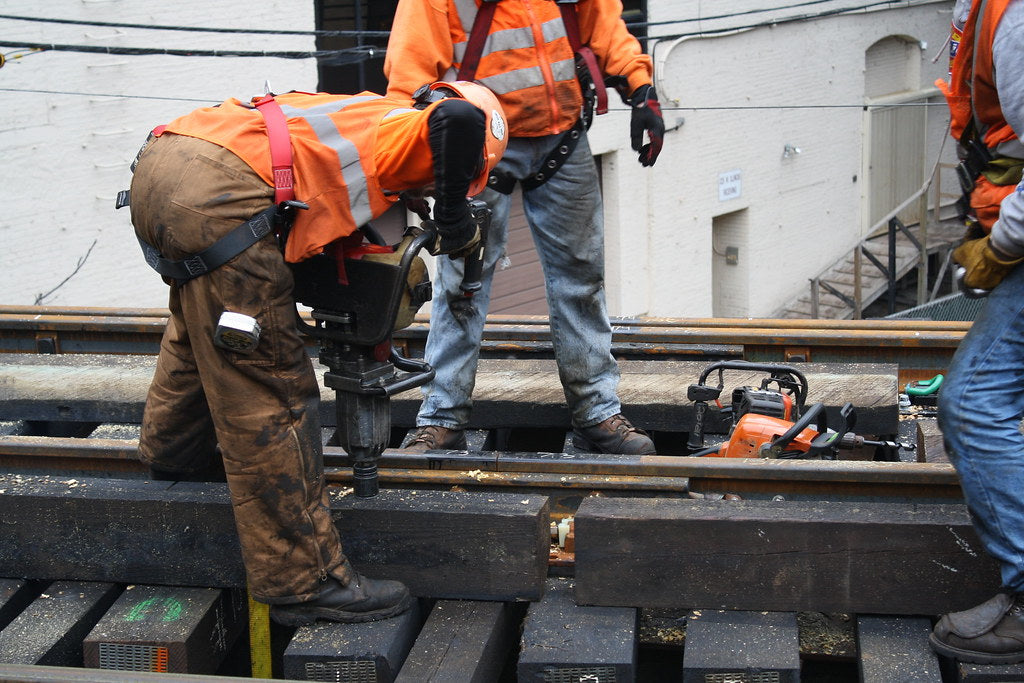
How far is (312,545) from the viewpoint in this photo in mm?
3785

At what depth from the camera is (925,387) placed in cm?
586

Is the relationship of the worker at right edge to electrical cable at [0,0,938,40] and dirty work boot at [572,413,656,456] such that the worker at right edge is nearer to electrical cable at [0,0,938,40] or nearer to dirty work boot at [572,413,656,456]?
dirty work boot at [572,413,656,456]

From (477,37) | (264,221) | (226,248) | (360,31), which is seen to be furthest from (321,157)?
(360,31)

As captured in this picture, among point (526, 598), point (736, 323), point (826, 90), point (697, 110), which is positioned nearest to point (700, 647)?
point (526, 598)

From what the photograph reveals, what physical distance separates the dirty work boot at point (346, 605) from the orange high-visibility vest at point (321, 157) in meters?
1.11

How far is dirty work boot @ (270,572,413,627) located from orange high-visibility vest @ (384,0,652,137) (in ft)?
5.92

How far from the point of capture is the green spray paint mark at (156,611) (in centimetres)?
397

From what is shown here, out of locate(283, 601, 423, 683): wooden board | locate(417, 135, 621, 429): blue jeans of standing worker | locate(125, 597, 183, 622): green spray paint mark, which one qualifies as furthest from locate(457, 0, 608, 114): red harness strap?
locate(125, 597, 183, 622): green spray paint mark

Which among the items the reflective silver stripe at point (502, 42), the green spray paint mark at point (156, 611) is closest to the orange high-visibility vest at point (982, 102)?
the reflective silver stripe at point (502, 42)

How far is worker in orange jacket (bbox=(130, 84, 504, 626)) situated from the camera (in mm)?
3508

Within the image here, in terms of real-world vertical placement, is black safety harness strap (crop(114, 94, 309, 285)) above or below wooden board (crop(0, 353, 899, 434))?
above

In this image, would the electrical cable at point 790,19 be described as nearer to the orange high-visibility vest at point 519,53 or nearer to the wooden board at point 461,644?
the orange high-visibility vest at point 519,53

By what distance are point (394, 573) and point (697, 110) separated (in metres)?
14.7

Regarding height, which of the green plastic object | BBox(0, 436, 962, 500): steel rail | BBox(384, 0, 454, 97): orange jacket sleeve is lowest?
BBox(0, 436, 962, 500): steel rail
